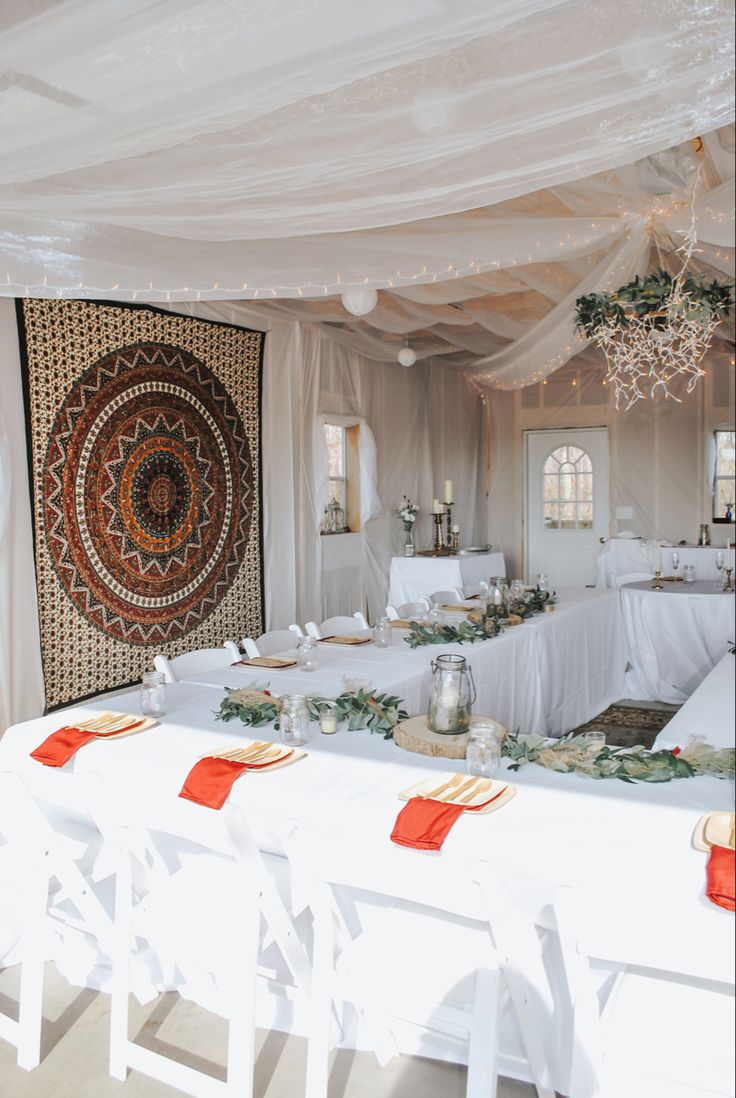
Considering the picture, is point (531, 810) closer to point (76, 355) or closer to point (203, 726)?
point (203, 726)

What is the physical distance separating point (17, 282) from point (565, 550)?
26.1 feet

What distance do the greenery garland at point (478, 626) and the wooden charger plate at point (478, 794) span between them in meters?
1.75

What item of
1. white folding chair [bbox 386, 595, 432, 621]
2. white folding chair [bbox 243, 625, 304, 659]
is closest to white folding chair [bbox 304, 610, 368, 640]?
white folding chair [bbox 243, 625, 304, 659]

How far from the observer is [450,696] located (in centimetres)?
235

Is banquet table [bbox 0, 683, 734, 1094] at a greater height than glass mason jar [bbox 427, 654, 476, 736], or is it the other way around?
glass mason jar [bbox 427, 654, 476, 736]

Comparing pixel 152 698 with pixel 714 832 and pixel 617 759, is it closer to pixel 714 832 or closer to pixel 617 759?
pixel 617 759

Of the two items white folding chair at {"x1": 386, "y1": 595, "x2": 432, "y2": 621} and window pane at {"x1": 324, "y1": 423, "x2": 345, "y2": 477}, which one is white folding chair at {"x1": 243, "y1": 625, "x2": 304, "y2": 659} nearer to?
white folding chair at {"x1": 386, "y1": 595, "x2": 432, "y2": 621}

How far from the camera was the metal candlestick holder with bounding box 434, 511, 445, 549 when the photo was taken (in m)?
8.38

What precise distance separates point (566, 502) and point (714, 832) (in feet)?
27.2

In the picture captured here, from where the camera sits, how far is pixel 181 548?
5.35 meters

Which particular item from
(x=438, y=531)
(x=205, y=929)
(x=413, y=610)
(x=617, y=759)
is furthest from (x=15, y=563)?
(x=438, y=531)

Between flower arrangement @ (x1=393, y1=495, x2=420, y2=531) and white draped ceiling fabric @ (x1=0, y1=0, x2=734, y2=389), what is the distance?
16.1ft

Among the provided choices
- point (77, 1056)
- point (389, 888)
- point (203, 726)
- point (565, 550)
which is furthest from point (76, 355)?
point (565, 550)

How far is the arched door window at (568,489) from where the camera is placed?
9547 mm
